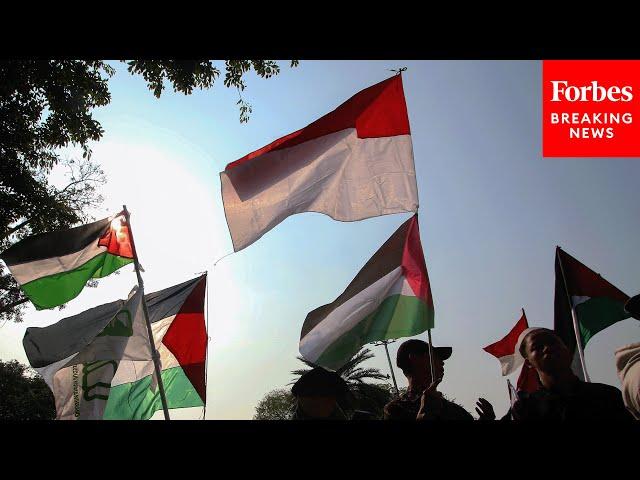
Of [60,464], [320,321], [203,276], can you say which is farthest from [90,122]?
[60,464]

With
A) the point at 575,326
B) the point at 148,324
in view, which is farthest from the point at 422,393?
the point at 148,324

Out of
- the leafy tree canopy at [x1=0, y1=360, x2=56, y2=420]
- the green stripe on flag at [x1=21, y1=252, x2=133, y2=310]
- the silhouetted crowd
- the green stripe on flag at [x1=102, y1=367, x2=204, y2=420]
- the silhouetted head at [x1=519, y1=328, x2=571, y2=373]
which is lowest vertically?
the leafy tree canopy at [x1=0, y1=360, x2=56, y2=420]

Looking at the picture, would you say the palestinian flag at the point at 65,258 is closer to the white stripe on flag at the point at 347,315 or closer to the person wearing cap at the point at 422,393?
the white stripe on flag at the point at 347,315

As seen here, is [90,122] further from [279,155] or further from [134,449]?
[134,449]

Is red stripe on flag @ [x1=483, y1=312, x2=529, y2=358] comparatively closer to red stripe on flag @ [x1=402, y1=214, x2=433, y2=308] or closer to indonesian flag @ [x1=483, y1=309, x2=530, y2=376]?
indonesian flag @ [x1=483, y1=309, x2=530, y2=376]

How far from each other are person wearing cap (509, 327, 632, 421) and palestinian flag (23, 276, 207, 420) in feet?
15.9

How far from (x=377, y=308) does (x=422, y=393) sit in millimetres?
1163

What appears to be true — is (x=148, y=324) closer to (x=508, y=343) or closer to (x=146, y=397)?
(x=146, y=397)

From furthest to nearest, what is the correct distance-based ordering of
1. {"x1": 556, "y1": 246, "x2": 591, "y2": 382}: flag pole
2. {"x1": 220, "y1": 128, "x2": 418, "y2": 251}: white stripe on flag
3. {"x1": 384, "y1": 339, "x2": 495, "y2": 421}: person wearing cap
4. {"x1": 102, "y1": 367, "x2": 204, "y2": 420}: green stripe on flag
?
{"x1": 102, "y1": 367, "x2": 204, "y2": 420}: green stripe on flag < {"x1": 556, "y1": 246, "x2": 591, "y2": 382}: flag pole < {"x1": 220, "y1": 128, "x2": 418, "y2": 251}: white stripe on flag < {"x1": 384, "y1": 339, "x2": 495, "y2": 421}: person wearing cap

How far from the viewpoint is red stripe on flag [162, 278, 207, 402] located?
741 centimetres

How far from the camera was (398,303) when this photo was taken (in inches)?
190

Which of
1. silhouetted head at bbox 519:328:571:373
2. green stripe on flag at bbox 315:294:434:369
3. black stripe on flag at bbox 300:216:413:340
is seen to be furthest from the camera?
black stripe on flag at bbox 300:216:413:340

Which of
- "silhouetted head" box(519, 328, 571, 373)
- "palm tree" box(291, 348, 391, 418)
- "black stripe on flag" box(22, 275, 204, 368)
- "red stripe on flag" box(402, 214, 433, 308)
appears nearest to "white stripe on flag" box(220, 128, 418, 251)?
"red stripe on flag" box(402, 214, 433, 308)

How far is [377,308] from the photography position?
486cm
